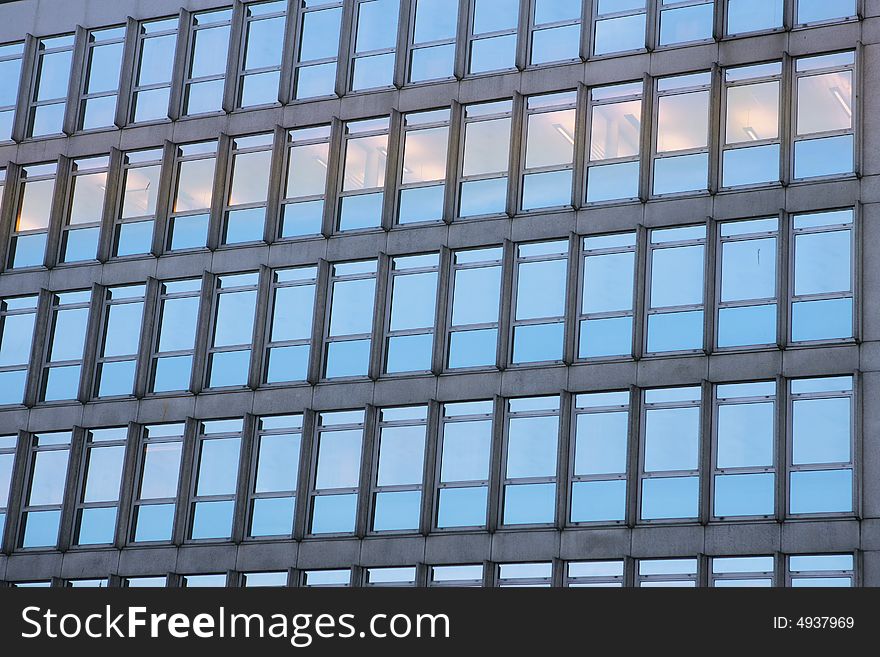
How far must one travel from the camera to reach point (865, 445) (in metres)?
29.5

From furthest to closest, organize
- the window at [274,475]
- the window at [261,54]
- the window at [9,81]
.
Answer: the window at [9,81]
the window at [261,54]
the window at [274,475]

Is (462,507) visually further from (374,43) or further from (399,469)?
(374,43)

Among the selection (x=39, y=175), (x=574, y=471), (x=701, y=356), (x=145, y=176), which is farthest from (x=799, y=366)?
(x=39, y=175)

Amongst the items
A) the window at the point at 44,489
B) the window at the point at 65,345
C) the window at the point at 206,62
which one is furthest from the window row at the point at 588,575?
the window at the point at 206,62

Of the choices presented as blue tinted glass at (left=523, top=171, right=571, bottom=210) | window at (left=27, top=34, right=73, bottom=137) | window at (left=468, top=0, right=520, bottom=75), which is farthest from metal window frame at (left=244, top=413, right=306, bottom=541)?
window at (left=27, top=34, right=73, bottom=137)

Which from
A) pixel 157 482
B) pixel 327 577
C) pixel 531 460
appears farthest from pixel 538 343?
pixel 157 482

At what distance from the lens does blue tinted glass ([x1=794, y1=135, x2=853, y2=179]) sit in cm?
3102

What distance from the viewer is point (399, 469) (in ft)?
107

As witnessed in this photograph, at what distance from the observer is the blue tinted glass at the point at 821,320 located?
3027cm

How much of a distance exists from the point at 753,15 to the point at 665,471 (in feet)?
24.8

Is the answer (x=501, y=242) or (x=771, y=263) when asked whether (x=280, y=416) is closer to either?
(x=501, y=242)

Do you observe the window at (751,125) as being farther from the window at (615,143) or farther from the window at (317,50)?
the window at (317,50)

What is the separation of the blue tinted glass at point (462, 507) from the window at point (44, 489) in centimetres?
720

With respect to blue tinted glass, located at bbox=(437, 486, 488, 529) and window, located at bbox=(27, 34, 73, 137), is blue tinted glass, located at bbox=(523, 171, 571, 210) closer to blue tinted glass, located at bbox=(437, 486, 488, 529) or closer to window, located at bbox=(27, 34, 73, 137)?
blue tinted glass, located at bbox=(437, 486, 488, 529)
